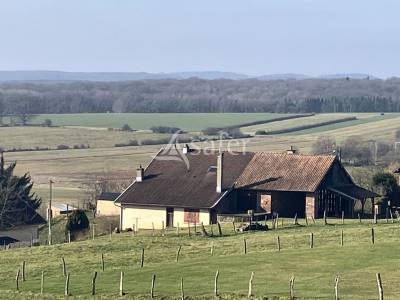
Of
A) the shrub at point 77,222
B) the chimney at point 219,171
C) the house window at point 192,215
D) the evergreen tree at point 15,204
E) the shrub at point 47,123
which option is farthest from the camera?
the shrub at point 47,123

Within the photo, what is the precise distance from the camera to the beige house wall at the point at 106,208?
74.2 meters

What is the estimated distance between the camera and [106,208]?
74.9 metres

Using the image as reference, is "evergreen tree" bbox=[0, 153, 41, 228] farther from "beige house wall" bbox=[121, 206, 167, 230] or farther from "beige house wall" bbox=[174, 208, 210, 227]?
"beige house wall" bbox=[174, 208, 210, 227]

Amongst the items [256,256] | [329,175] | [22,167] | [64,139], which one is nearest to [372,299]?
[256,256]

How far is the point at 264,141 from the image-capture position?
13125 cm

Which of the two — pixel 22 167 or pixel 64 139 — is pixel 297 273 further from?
pixel 64 139

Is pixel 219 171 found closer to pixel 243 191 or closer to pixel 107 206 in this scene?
pixel 243 191

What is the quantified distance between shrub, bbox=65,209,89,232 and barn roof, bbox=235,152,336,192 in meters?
10.0

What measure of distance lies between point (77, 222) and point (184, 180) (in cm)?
859

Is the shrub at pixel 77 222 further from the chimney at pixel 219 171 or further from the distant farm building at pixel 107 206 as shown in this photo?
the chimney at pixel 219 171

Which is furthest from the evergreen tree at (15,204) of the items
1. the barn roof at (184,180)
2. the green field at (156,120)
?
the green field at (156,120)

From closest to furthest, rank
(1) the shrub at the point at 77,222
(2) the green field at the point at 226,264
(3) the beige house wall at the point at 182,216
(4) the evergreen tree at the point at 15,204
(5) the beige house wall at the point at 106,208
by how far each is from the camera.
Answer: (2) the green field at the point at 226,264 → (1) the shrub at the point at 77,222 → (3) the beige house wall at the point at 182,216 → (5) the beige house wall at the point at 106,208 → (4) the evergreen tree at the point at 15,204

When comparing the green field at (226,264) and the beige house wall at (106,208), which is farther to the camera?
the beige house wall at (106,208)

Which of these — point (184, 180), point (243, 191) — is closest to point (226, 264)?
point (243, 191)
